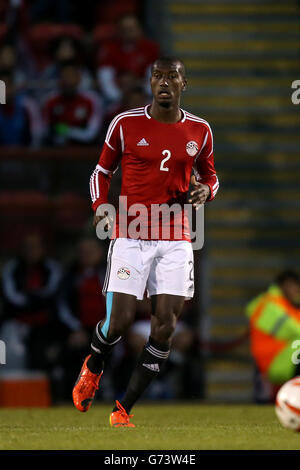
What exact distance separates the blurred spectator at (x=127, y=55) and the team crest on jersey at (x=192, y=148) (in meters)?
5.31

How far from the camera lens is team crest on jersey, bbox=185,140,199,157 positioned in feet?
22.9

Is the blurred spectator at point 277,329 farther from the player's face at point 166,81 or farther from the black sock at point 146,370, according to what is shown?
the player's face at point 166,81

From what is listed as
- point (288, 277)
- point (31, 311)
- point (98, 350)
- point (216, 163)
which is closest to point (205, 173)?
point (98, 350)

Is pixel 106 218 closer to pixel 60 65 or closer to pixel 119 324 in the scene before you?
pixel 119 324

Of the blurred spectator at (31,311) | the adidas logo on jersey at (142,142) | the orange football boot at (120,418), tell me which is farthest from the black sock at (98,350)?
the blurred spectator at (31,311)

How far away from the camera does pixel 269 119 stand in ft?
42.4

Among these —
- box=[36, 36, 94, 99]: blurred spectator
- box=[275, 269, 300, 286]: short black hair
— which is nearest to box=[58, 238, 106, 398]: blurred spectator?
box=[275, 269, 300, 286]: short black hair

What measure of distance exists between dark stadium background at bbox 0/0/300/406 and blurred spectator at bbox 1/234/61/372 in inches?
3.2

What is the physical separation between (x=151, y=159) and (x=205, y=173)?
0.51 metres

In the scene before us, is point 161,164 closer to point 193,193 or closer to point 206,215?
point 193,193

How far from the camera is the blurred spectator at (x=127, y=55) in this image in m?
12.3

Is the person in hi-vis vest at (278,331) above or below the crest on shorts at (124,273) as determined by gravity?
below

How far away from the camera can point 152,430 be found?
6695 millimetres
